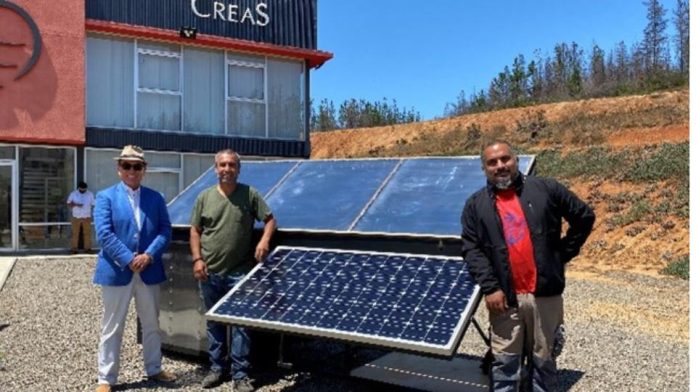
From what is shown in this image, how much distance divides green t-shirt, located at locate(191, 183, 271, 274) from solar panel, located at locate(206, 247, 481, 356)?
0.25 meters

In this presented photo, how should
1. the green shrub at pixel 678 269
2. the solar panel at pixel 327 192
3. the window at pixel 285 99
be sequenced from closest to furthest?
the solar panel at pixel 327 192, the green shrub at pixel 678 269, the window at pixel 285 99

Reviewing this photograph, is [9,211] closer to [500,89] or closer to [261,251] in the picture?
[261,251]

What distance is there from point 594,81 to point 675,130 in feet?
58.4

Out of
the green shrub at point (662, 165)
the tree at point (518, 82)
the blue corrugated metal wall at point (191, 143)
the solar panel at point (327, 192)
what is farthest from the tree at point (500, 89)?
the solar panel at point (327, 192)

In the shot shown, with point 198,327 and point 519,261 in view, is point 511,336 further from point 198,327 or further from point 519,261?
point 198,327

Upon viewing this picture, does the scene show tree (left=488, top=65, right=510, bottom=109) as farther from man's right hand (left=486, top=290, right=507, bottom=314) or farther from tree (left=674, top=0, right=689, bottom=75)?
man's right hand (left=486, top=290, right=507, bottom=314)

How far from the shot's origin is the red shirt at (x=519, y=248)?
4336mm

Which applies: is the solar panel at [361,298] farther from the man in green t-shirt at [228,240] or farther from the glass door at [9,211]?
the glass door at [9,211]

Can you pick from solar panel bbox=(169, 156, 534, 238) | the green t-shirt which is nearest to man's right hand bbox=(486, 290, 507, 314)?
solar panel bbox=(169, 156, 534, 238)

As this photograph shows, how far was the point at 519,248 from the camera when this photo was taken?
171 inches

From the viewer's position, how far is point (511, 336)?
14.7ft

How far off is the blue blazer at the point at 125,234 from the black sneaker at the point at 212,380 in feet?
2.94

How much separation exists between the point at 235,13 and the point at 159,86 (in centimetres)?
289

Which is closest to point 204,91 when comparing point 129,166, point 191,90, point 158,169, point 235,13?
point 191,90
